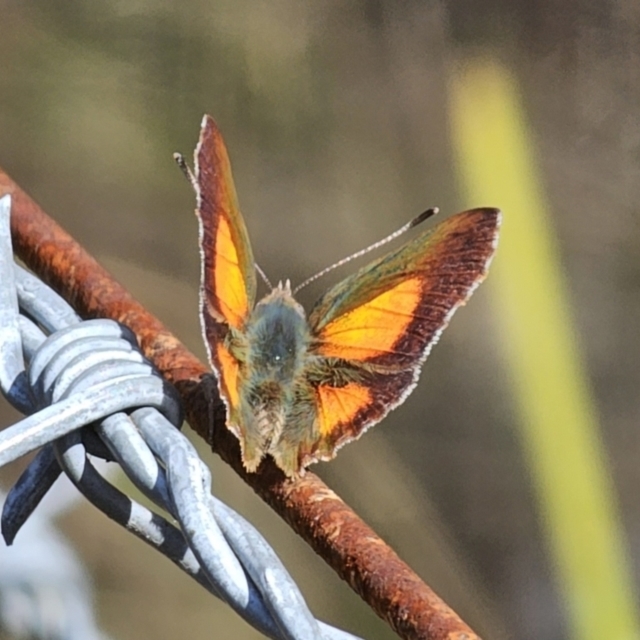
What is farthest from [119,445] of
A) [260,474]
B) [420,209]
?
[420,209]

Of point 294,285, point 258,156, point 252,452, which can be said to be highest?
point 258,156

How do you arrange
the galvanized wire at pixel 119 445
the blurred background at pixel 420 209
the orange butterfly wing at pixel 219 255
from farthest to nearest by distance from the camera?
the blurred background at pixel 420 209 → the orange butterfly wing at pixel 219 255 → the galvanized wire at pixel 119 445

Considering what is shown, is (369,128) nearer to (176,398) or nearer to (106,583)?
(106,583)

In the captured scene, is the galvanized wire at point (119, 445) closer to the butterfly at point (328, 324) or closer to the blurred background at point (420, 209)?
the butterfly at point (328, 324)

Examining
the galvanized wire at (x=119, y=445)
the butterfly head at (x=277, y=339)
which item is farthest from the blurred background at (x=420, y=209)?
the galvanized wire at (x=119, y=445)

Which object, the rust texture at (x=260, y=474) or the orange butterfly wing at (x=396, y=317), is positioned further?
the orange butterfly wing at (x=396, y=317)

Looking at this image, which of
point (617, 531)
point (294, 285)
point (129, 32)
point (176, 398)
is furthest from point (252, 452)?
point (129, 32)
